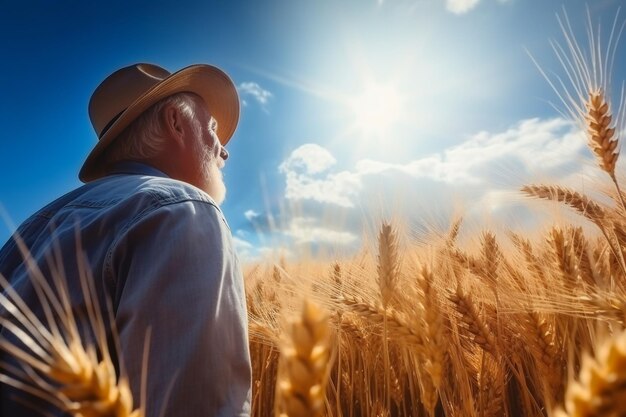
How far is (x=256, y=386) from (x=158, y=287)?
1.44 meters

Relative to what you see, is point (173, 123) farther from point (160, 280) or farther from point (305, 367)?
point (305, 367)

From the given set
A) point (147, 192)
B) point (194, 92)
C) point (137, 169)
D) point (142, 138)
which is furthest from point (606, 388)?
point (194, 92)

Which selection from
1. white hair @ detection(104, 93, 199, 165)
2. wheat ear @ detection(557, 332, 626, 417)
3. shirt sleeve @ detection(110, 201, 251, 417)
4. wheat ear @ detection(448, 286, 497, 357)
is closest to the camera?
wheat ear @ detection(557, 332, 626, 417)

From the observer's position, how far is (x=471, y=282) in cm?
226

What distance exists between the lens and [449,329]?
1.87 m

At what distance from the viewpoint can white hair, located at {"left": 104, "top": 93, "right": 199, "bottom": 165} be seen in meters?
2.04

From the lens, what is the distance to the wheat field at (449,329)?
0.46 metres

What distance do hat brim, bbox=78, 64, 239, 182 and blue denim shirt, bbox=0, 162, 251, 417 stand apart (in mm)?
770

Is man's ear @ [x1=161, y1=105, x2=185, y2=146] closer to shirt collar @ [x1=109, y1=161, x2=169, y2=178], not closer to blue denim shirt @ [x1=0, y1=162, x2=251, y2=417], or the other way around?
shirt collar @ [x1=109, y1=161, x2=169, y2=178]

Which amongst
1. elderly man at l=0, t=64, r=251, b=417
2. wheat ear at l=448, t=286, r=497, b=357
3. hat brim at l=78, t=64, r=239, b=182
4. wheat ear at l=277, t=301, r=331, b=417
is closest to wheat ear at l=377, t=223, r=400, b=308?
wheat ear at l=448, t=286, r=497, b=357

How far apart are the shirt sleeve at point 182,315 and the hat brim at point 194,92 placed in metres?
1.10

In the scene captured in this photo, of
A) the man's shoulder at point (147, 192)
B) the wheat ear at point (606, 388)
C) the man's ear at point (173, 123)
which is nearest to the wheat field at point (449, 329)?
the wheat ear at point (606, 388)

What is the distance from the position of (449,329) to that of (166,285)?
52.7 inches

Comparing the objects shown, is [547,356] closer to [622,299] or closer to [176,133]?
[622,299]
